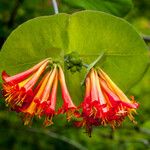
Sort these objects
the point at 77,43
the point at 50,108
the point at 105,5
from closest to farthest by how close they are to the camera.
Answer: the point at 50,108, the point at 77,43, the point at 105,5

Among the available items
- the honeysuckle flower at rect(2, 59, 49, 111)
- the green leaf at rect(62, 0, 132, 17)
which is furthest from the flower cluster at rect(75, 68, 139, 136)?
the green leaf at rect(62, 0, 132, 17)

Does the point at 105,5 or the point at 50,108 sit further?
the point at 105,5

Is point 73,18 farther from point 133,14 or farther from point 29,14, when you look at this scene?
point 133,14

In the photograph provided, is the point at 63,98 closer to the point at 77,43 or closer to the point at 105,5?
the point at 77,43

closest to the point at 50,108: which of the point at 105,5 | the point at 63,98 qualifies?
the point at 63,98

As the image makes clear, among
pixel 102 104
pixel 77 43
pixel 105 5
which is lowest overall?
pixel 102 104

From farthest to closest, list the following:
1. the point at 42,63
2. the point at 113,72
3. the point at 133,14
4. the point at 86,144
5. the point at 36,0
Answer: the point at 133,14 < the point at 86,144 < the point at 36,0 < the point at 113,72 < the point at 42,63

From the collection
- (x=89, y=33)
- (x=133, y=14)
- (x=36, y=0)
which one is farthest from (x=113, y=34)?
(x=133, y=14)
